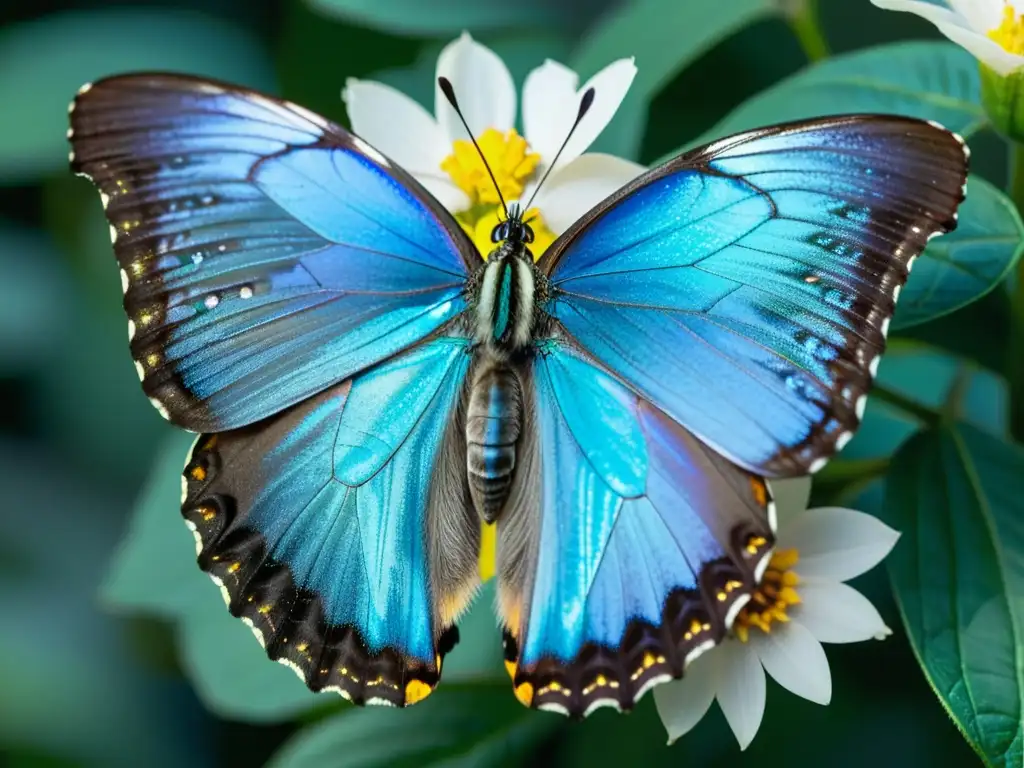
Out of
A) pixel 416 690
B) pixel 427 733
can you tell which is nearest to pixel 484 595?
pixel 427 733

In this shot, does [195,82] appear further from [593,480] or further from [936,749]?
[936,749]

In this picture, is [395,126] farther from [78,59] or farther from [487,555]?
[78,59]

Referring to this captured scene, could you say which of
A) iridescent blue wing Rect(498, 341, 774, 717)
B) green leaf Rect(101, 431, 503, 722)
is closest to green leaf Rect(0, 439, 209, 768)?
green leaf Rect(101, 431, 503, 722)

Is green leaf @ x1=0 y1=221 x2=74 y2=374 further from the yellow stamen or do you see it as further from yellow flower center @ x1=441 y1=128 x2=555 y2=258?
the yellow stamen

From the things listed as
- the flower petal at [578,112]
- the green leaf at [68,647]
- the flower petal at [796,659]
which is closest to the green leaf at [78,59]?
the green leaf at [68,647]

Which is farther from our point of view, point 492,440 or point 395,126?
point 395,126

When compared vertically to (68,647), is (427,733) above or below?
above

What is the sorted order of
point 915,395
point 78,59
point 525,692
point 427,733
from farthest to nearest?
point 78,59 < point 915,395 < point 427,733 < point 525,692

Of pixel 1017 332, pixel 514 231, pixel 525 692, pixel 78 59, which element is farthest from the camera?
pixel 78 59
